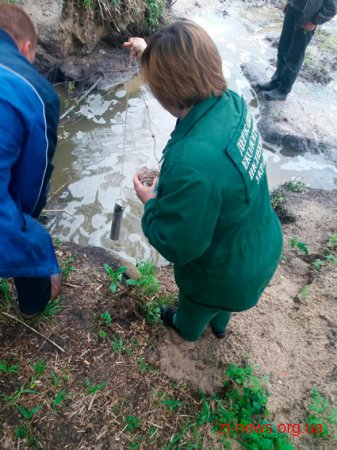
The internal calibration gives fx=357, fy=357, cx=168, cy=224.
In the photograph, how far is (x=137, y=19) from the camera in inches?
236

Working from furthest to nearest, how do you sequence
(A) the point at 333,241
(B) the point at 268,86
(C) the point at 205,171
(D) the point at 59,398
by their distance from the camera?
(B) the point at 268,86 < (A) the point at 333,241 < (D) the point at 59,398 < (C) the point at 205,171

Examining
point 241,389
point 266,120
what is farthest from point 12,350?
point 266,120

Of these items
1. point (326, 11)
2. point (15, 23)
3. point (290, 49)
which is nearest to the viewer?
point (15, 23)

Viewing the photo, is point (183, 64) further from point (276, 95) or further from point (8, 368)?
point (276, 95)

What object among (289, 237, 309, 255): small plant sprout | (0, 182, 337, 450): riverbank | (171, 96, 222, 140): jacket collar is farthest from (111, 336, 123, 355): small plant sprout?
(289, 237, 309, 255): small plant sprout

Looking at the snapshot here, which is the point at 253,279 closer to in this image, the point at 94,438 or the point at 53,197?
the point at 94,438

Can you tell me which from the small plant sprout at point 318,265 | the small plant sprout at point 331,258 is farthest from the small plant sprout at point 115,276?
the small plant sprout at point 331,258

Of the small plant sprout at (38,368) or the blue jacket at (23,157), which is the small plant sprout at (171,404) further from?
the blue jacket at (23,157)

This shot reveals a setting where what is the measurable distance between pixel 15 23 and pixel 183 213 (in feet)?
4.88

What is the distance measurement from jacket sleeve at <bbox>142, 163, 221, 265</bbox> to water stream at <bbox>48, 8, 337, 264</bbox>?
1.82 metres

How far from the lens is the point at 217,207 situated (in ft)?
4.69

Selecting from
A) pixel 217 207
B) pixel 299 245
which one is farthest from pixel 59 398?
pixel 299 245

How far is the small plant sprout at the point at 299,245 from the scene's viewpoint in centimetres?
364

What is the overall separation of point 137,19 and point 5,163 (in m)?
5.35
